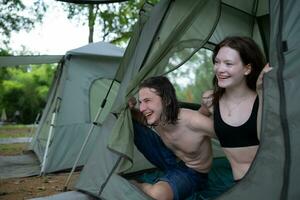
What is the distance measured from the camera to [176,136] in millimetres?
3193

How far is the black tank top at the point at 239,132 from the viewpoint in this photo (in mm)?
2586

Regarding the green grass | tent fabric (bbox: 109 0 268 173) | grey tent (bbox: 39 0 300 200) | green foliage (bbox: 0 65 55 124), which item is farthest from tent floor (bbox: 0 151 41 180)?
green foliage (bbox: 0 65 55 124)

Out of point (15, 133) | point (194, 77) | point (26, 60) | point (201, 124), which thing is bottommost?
point (15, 133)

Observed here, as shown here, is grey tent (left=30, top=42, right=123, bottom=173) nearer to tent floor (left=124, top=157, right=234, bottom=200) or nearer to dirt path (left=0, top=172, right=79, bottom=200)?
dirt path (left=0, top=172, right=79, bottom=200)

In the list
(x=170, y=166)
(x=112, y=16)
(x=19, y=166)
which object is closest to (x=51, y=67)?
(x=112, y=16)

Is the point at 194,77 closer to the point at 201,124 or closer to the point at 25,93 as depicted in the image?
the point at 201,124

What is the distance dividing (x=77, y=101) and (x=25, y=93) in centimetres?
2210

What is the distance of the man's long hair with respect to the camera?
3.10 metres

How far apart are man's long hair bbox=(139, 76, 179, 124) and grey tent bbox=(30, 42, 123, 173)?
319cm

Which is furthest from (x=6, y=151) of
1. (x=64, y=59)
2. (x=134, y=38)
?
(x=134, y=38)

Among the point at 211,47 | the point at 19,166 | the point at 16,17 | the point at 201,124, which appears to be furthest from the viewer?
the point at 16,17

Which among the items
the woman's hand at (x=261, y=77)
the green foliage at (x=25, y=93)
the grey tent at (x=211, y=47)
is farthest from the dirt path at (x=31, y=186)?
the green foliage at (x=25, y=93)

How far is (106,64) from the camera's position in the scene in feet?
22.6

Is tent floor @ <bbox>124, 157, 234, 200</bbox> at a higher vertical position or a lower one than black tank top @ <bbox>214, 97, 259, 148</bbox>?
lower
